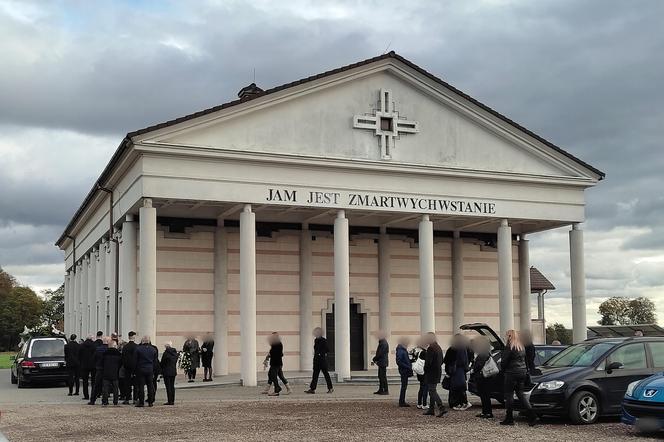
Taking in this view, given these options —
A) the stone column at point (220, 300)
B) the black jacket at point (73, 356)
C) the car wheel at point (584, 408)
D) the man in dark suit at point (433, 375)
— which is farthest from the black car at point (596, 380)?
the stone column at point (220, 300)

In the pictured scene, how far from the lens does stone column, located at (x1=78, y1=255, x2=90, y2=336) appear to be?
131 ft

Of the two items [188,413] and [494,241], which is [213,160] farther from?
[494,241]

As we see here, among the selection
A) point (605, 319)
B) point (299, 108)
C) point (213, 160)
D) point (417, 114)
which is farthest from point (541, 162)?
point (605, 319)

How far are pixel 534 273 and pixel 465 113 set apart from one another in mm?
15441

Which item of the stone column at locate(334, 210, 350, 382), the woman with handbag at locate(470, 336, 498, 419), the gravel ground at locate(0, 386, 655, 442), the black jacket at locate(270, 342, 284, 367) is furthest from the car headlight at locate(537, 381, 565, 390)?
the stone column at locate(334, 210, 350, 382)

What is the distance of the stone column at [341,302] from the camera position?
27047 mm

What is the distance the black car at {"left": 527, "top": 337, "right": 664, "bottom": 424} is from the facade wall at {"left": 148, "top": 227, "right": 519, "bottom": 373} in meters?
16.5

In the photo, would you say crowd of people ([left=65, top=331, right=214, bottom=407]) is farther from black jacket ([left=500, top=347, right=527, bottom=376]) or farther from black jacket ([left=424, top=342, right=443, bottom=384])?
black jacket ([left=500, top=347, right=527, bottom=376])

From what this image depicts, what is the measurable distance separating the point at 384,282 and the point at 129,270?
32.8 ft

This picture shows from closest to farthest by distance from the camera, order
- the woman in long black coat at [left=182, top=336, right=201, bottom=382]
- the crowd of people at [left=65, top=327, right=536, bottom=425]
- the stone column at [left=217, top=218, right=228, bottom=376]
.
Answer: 1. the crowd of people at [left=65, top=327, right=536, bottom=425]
2. the woman in long black coat at [left=182, top=336, right=201, bottom=382]
3. the stone column at [left=217, top=218, right=228, bottom=376]

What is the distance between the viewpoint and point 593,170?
31.1 m

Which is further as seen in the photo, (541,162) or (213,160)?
(541,162)

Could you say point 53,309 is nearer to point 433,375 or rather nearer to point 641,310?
point 641,310

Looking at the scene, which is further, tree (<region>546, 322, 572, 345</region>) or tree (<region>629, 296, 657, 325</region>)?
tree (<region>629, 296, 657, 325</region>)
